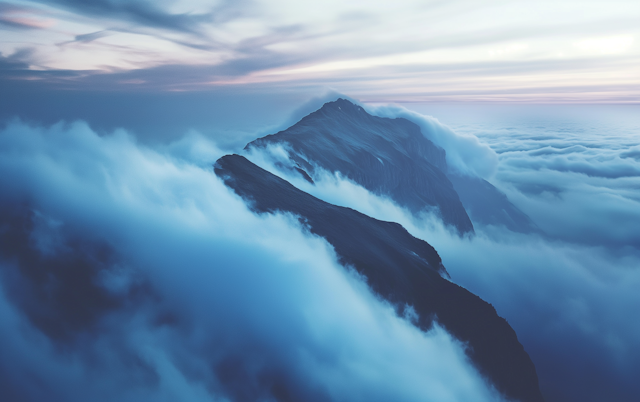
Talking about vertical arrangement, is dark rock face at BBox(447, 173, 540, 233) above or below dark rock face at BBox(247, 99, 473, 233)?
below

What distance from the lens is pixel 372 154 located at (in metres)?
49.1

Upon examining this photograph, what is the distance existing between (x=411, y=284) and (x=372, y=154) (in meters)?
29.4

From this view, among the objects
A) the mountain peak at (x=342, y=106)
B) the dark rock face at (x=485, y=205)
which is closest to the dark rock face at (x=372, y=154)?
the mountain peak at (x=342, y=106)

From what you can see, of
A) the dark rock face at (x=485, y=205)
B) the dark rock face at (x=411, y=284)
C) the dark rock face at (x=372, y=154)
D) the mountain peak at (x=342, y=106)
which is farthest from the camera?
the dark rock face at (x=485, y=205)

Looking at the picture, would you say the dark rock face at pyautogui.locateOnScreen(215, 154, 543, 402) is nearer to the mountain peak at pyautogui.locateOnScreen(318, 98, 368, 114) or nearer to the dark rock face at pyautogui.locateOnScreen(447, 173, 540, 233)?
the mountain peak at pyautogui.locateOnScreen(318, 98, 368, 114)

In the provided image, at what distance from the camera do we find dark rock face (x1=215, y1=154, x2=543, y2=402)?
70.2 ft

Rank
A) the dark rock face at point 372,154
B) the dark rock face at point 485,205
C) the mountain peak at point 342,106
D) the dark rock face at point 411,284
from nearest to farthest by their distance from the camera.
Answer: the dark rock face at point 411,284 < the dark rock face at point 372,154 < the mountain peak at point 342,106 < the dark rock face at point 485,205

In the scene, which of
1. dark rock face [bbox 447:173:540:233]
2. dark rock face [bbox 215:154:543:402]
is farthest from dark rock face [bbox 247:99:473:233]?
dark rock face [bbox 447:173:540:233]

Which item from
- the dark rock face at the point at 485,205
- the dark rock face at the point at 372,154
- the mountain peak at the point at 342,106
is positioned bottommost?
the dark rock face at the point at 485,205

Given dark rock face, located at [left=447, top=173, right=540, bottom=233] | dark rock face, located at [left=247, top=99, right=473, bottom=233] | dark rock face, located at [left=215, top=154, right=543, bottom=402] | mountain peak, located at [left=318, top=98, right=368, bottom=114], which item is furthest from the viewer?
dark rock face, located at [left=447, top=173, right=540, bottom=233]

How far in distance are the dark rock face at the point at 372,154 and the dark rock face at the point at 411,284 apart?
10.0 meters

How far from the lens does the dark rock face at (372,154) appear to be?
40.2m

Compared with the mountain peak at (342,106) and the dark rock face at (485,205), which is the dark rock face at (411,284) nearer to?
the mountain peak at (342,106)

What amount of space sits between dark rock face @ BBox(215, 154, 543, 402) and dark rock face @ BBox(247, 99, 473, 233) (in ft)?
32.9
